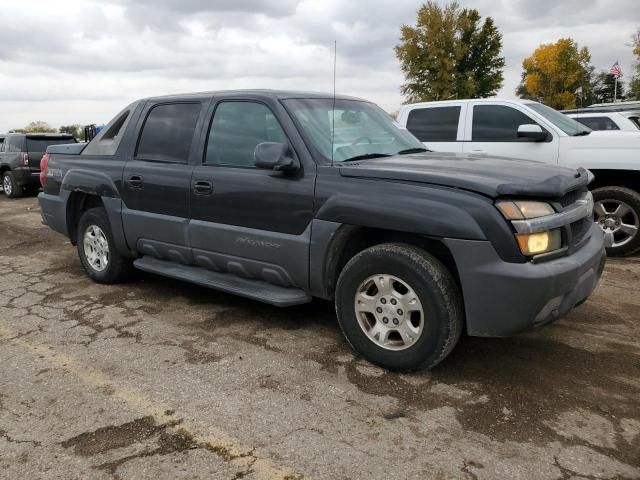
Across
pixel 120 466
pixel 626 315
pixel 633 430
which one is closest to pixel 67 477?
pixel 120 466

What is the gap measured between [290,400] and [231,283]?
1.30 metres

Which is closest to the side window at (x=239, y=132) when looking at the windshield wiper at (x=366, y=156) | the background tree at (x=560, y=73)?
the windshield wiper at (x=366, y=156)

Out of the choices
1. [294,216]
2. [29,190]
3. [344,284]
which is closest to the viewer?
[344,284]

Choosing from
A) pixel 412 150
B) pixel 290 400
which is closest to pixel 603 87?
pixel 412 150

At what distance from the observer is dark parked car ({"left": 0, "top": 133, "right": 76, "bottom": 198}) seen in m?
14.0

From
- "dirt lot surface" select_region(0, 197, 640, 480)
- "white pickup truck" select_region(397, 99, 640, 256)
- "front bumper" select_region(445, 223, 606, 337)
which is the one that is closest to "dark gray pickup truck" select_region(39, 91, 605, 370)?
"front bumper" select_region(445, 223, 606, 337)

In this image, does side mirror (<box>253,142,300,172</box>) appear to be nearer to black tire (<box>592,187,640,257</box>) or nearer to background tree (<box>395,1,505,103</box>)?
black tire (<box>592,187,640,257</box>)

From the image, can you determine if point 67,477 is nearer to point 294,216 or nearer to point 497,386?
point 294,216

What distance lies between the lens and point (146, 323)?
4.30m

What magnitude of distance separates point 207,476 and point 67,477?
60 cm

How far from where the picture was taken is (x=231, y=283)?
4.10m

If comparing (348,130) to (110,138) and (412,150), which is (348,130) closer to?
(412,150)

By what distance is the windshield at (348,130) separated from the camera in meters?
3.80

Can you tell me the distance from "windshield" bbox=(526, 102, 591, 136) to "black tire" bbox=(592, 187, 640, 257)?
0.86m
